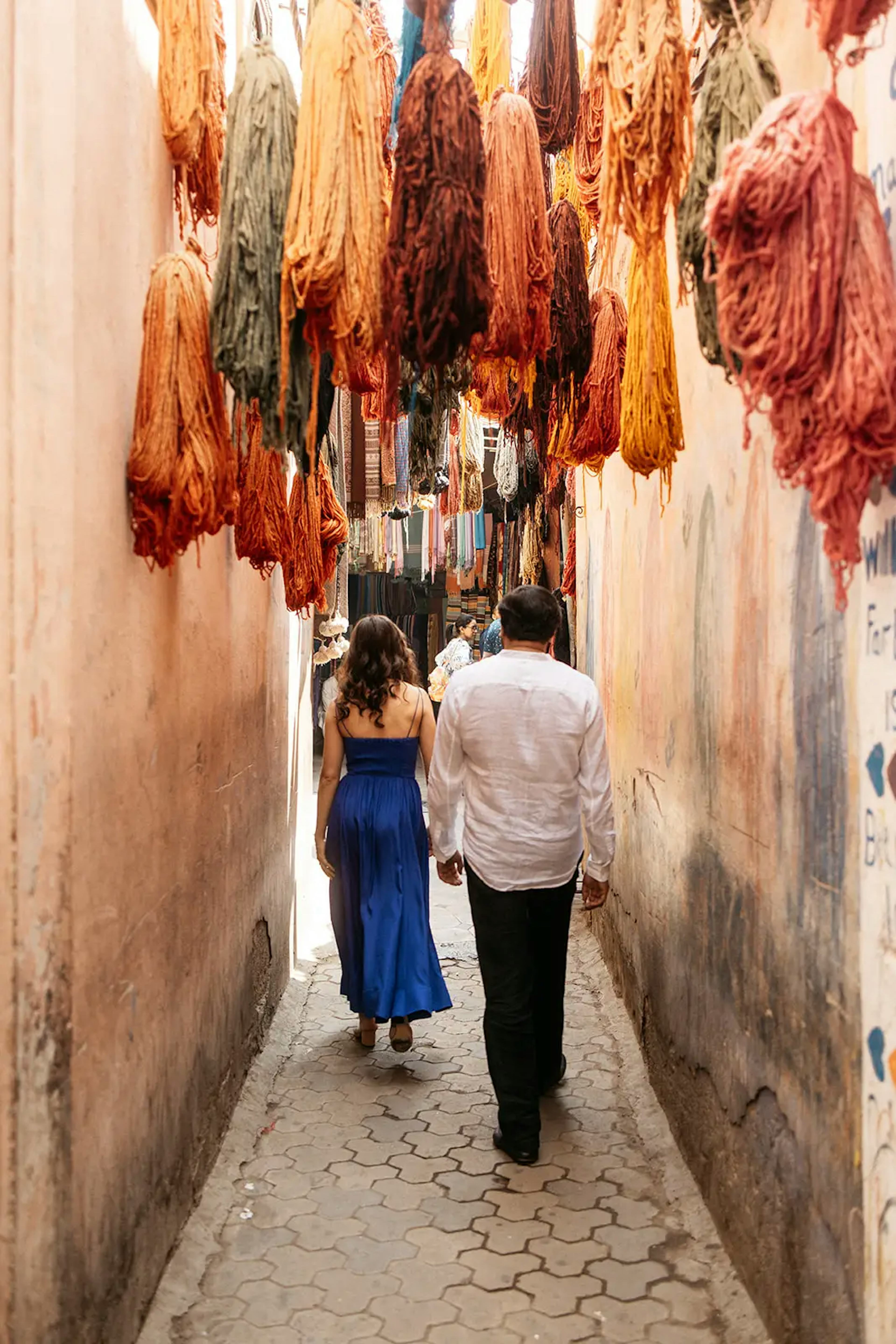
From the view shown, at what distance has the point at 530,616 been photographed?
12.8ft

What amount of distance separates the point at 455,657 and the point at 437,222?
10.1 m

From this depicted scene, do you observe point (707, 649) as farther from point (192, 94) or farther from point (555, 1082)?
point (192, 94)

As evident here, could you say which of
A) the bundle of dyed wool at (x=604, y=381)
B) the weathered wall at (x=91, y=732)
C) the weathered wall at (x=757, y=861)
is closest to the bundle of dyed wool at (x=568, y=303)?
the bundle of dyed wool at (x=604, y=381)

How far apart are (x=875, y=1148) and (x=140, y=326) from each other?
2.36m

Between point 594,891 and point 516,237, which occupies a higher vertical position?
point 516,237

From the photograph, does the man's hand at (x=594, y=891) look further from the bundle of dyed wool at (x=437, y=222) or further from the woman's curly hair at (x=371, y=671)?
the bundle of dyed wool at (x=437, y=222)

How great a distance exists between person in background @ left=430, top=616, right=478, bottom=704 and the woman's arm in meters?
7.31

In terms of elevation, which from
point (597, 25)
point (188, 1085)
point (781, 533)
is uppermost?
point (597, 25)

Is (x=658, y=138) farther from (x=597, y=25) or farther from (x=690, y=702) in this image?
(x=690, y=702)

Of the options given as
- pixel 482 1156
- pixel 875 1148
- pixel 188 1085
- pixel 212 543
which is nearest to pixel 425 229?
pixel 212 543

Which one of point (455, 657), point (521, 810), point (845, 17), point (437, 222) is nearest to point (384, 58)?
point (437, 222)

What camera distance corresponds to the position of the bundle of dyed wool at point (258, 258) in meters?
2.29

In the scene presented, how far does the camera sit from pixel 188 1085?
3225 millimetres

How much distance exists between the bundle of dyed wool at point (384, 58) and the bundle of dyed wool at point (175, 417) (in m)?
1.00
